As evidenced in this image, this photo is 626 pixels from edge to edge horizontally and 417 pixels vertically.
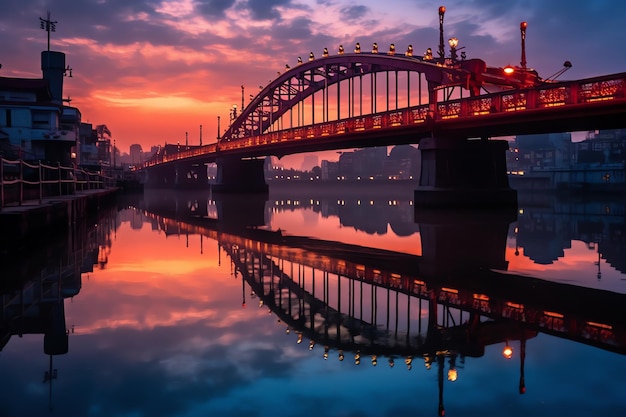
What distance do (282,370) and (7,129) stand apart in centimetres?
5994


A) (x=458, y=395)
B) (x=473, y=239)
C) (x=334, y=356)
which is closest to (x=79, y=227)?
(x=473, y=239)

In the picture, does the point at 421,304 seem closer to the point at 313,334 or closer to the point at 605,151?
the point at 313,334

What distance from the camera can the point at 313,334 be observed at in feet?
30.3

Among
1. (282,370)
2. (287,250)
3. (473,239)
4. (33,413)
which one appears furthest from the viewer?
(473,239)

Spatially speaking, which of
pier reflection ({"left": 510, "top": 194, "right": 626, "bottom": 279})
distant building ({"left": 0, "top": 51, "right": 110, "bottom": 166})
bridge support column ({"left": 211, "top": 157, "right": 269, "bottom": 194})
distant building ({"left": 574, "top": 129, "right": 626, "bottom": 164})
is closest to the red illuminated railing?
pier reflection ({"left": 510, "top": 194, "right": 626, "bottom": 279})

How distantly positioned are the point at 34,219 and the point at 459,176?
30331 mm

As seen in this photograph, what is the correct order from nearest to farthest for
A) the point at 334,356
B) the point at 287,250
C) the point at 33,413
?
the point at 33,413, the point at 334,356, the point at 287,250

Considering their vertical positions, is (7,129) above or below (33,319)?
above

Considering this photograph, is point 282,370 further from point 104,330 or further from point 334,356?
point 104,330

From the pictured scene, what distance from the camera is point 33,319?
9.71 m

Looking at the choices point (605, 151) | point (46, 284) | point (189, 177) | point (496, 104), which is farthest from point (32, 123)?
point (605, 151)

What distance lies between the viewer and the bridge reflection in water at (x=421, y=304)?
8.48 m

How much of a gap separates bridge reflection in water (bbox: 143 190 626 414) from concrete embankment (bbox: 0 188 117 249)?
6.55 m

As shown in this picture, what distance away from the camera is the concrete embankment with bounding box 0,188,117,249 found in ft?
56.7
